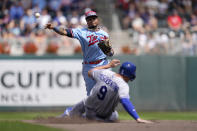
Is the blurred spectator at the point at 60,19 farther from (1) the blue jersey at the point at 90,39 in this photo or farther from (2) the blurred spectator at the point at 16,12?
(1) the blue jersey at the point at 90,39

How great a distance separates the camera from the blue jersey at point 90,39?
384 inches

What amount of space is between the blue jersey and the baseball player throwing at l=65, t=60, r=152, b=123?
112 cm

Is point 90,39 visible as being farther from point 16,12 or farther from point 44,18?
point 16,12

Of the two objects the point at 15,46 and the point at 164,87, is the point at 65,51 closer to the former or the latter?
the point at 15,46

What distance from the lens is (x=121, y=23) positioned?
19.5 meters

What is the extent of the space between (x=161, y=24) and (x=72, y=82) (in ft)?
17.1

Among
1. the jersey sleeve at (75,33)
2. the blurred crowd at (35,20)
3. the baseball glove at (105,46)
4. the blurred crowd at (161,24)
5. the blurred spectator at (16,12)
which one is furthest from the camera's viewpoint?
the blurred spectator at (16,12)

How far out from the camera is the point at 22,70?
15.7 m

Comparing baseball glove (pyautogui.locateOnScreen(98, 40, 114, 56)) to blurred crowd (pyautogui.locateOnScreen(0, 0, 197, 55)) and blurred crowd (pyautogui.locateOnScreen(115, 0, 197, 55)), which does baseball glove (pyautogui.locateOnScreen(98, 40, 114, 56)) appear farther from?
blurred crowd (pyautogui.locateOnScreen(115, 0, 197, 55))

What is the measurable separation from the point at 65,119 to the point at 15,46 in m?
7.03

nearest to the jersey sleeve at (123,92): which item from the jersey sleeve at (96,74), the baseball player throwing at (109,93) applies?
the baseball player throwing at (109,93)

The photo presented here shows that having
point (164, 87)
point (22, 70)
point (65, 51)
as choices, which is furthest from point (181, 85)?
point (22, 70)

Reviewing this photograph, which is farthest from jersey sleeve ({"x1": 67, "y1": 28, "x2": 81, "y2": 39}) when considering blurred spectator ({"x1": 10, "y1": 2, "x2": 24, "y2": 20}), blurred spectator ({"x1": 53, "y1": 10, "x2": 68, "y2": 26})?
blurred spectator ({"x1": 10, "y1": 2, "x2": 24, "y2": 20})

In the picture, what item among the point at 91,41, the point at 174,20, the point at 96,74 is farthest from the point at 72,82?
the point at 96,74
